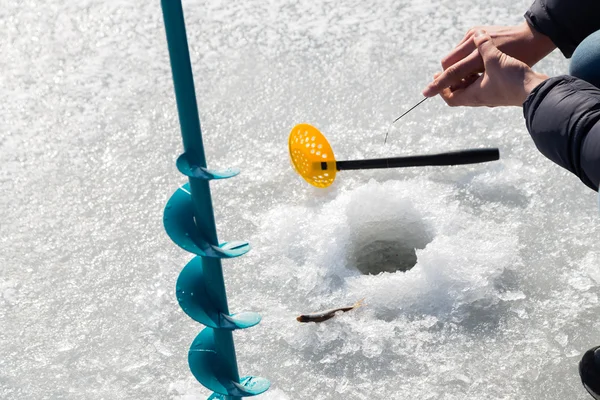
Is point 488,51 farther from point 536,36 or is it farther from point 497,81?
point 536,36

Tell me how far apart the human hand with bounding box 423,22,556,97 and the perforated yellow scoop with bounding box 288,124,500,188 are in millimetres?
159

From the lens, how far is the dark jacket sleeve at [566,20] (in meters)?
1.64

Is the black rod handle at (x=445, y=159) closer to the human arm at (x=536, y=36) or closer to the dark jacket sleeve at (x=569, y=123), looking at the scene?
the human arm at (x=536, y=36)

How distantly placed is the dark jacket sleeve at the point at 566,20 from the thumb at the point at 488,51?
0.15 metres

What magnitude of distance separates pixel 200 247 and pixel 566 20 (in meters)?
0.94

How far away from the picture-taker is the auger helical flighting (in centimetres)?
120

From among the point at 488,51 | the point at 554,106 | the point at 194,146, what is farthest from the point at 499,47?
the point at 194,146

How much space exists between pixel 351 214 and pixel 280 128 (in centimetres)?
43

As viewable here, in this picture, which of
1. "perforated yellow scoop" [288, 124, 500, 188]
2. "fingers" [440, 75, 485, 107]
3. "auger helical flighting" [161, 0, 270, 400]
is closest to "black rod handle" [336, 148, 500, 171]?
"perforated yellow scoop" [288, 124, 500, 188]

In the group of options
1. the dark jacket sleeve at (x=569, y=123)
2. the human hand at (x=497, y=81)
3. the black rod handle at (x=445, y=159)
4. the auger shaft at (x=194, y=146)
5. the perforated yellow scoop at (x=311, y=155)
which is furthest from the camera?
the perforated yellow scoop at (x=311, y=155)

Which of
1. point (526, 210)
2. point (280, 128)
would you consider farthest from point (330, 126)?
point (526, 210)

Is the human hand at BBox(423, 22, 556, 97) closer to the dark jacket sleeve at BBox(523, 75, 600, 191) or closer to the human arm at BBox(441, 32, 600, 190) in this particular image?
the human arm at BBox(441, 32, 600, 190)

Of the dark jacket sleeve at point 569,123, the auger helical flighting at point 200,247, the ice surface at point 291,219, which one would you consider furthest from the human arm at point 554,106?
the auger helical flighting at point 200,247

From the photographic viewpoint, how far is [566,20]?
5.53 ft
